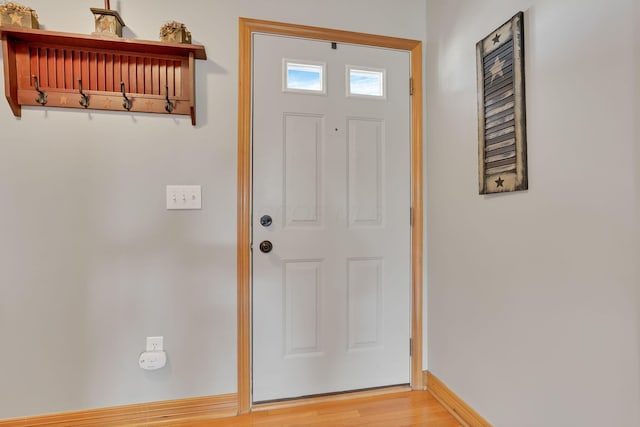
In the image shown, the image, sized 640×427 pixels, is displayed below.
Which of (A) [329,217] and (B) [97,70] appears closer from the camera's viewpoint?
(B) [97,70]

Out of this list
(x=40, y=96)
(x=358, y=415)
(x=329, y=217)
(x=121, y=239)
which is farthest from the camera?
(x=329, y=217)

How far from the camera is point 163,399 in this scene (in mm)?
1618

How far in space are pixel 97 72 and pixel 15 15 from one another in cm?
35

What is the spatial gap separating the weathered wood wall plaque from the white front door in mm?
512

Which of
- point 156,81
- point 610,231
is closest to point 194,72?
point 156,81

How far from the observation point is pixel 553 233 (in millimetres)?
1145

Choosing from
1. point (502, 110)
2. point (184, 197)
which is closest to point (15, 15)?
point (184, 197)

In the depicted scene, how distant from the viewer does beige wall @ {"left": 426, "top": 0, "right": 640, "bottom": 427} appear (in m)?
0.94

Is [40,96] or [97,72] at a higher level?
[97,72]

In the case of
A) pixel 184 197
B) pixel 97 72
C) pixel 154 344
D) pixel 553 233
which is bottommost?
pixel 154 344

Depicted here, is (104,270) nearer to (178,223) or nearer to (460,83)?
(178,223)

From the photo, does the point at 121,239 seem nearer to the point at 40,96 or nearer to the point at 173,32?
the point at 40,96

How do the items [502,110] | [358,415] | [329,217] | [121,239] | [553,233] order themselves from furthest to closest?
[329,217]
[358,415]
[121,239]
[502,110]
[553,233]

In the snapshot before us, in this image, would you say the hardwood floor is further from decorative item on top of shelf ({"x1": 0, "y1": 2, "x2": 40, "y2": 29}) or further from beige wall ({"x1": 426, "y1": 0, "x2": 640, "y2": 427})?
decorative item on top of shelf ({"x1": 0, "y1": 2, "x2": 40, "y2": 29})
